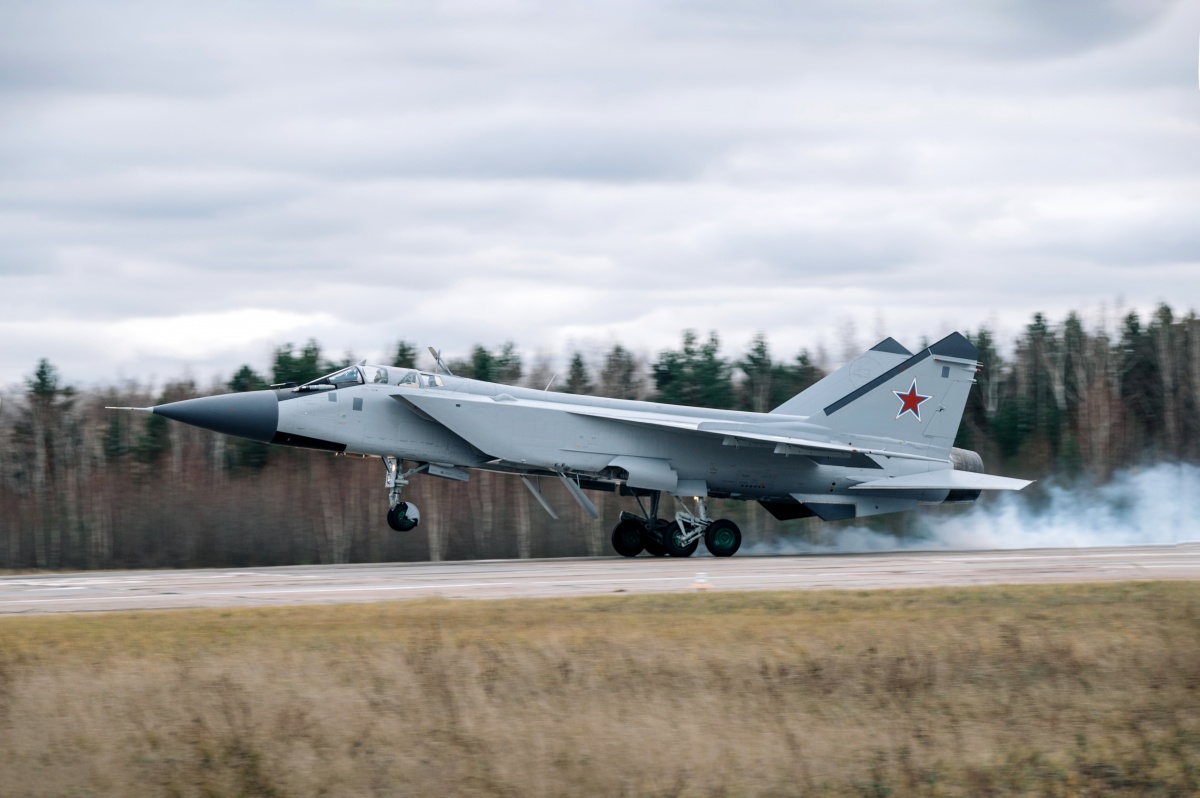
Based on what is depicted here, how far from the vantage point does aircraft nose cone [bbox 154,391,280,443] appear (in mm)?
20250

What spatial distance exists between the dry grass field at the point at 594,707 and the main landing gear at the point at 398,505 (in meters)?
8.62

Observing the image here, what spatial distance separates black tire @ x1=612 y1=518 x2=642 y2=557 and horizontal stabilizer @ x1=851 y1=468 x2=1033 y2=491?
14.7ft

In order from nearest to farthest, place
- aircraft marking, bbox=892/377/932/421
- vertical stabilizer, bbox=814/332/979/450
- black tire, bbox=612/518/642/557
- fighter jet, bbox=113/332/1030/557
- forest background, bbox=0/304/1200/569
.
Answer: fighter jet, bbox=113/332/1030/557, black tire, bbox=612/518/642/557, vertical stabilizer, bbox=814/332/979/450, aircraft marking, bbox=892/377/932/421, forest background, bbox=0/304/1200/569

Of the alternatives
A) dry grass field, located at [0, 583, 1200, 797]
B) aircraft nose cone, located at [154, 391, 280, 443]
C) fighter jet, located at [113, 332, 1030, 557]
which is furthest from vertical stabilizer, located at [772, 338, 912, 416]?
dry grass field, located at [0, 583, 1200, 797]

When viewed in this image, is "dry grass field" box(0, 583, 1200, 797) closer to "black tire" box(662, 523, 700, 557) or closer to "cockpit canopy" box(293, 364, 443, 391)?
"cockpit canopy" box(293, 364, 443, 391)

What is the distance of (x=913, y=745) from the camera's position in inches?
366

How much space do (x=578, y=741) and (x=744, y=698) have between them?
1549mm

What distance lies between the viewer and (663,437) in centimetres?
2312

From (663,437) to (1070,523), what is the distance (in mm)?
12130

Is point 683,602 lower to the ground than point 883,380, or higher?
lower

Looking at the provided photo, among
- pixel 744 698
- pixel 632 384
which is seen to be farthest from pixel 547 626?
pixel 632 384

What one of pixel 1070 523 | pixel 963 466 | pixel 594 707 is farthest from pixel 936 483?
pixel 594 707

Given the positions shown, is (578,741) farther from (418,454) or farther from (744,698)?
(418,454)

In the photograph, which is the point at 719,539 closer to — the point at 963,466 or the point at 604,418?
the point at 604,418
